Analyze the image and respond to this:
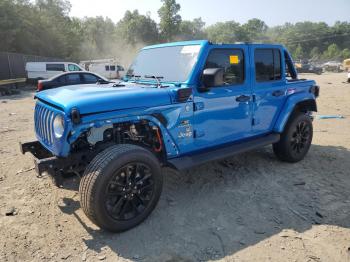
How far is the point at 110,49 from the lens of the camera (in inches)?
2805

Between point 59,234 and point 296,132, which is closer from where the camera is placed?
point 59,234

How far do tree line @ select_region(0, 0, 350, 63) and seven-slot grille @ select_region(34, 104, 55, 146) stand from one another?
2.46 meters

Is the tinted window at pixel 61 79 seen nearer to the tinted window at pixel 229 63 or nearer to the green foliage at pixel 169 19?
the tinted window at pixel 229 63

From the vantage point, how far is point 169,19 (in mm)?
69375

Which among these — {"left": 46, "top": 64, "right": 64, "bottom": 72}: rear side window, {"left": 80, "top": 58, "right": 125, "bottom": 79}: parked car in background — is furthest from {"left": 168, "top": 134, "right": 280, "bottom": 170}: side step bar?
{"left": 80, "top": 58, "right": 125, "bottom": 79}: parked car in background

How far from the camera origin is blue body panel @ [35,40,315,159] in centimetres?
354

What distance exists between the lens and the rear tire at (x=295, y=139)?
18.6 ft

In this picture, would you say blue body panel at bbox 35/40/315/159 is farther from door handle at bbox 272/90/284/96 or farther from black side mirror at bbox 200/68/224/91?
black side mirror at bbox 200/68/224/91

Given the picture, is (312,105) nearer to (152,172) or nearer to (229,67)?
(229,67)

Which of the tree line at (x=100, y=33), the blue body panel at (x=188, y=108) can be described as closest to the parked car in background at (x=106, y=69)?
the tree line at (x=100, y=33)

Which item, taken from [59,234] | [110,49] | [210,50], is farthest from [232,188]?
[110,49]

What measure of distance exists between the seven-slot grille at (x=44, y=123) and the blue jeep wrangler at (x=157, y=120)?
0.04ft

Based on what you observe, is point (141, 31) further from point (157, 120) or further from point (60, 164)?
point (60, 164)

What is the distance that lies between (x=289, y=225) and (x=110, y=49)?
71.7 meters
